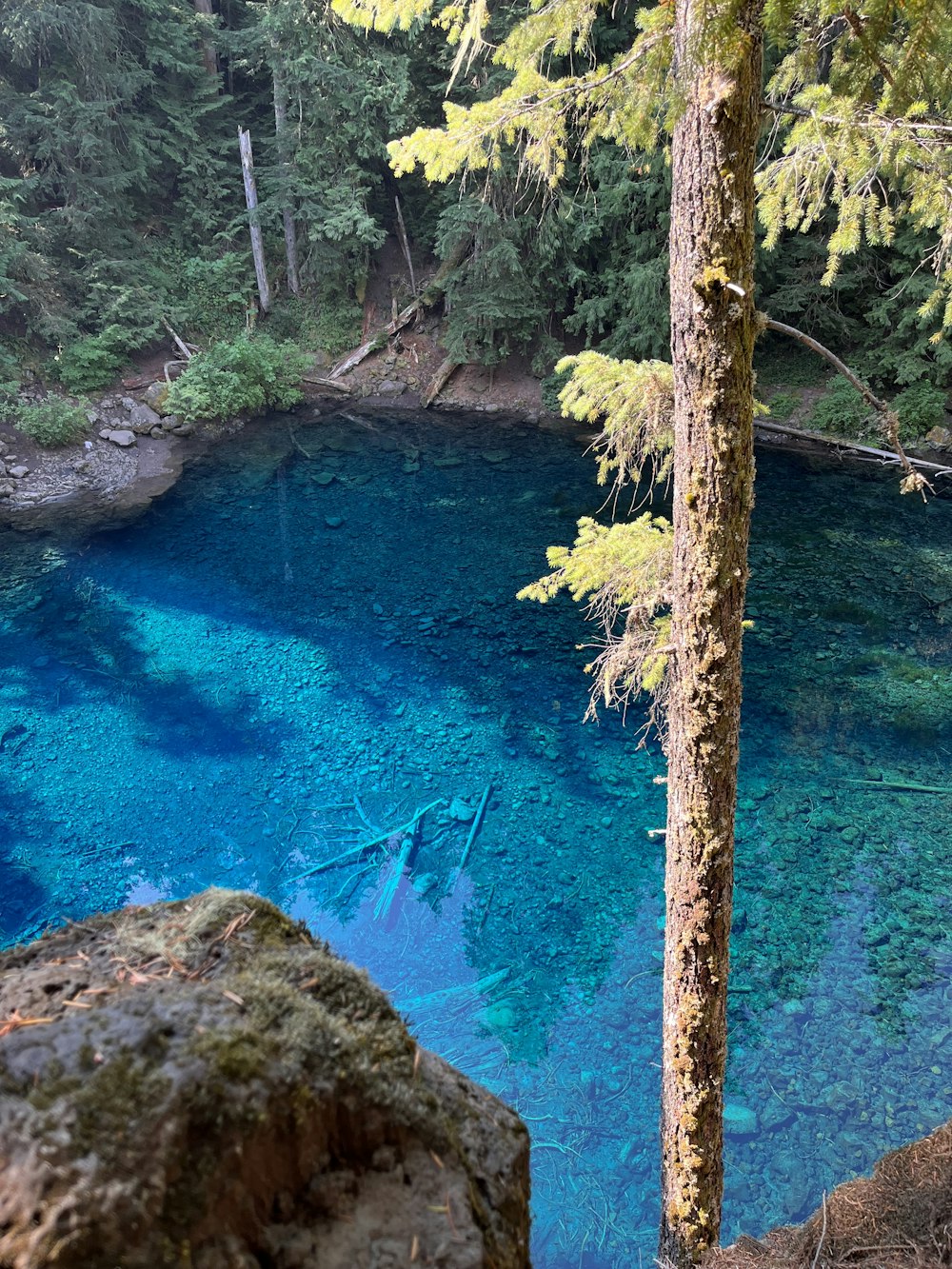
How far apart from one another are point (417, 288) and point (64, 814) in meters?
16.3

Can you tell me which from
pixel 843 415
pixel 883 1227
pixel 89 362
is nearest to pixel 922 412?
pixel 843 415

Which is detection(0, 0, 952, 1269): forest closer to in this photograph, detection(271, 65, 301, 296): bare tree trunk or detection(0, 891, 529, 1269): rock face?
detection(0, 891, 529, 1269): rock face

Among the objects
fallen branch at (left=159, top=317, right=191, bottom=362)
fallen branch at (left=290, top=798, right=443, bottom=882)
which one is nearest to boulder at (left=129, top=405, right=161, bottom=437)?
fallen branch at (left=159, top=317, right=191, bottom=362)

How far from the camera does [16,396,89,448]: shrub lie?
47.9ft

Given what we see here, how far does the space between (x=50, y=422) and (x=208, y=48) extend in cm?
1068

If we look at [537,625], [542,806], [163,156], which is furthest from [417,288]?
[542,806]

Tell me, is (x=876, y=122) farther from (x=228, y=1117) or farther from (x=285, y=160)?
(x=285, y=160)

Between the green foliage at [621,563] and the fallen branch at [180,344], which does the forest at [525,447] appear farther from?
the fallen branch at [180,344]

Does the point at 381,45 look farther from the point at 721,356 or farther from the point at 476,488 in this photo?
the point at 721,356

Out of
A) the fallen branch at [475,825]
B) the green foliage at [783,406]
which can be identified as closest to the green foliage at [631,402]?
the fallen branch at [475,825]

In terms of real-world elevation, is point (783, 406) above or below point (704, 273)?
below

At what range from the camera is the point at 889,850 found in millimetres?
7125

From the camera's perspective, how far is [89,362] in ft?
52.2

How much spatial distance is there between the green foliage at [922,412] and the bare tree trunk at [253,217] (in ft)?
47.6
